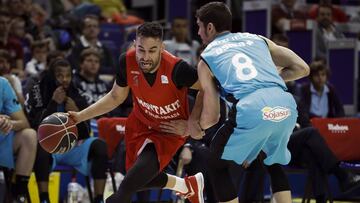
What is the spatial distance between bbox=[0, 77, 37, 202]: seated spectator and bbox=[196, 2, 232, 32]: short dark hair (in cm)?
274

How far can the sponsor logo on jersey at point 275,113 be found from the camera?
5832mm

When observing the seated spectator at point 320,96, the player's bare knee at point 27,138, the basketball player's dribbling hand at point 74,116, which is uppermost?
the basketball player's dribbling hand at point 74,116

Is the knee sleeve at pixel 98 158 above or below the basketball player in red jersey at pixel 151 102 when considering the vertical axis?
below

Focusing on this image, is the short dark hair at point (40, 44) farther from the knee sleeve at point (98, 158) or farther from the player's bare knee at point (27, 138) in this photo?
the player's bare knee at point (27, 138)

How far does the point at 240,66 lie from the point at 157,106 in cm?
88

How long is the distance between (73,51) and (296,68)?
5.66 metres

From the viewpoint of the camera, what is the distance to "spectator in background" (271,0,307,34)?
41.4 ft

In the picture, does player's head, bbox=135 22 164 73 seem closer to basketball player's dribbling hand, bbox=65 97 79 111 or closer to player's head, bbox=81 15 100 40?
basketball player's dribbling hand, bbox=65 97 79 111

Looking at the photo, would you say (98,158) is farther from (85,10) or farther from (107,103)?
(85,10)

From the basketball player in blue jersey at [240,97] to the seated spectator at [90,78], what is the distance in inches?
150

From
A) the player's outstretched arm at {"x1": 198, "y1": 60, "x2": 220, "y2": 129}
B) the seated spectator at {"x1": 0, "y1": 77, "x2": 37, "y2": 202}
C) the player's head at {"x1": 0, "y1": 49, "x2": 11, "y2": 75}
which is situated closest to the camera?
the player's outstretched arm at {"x1": 198, "y1": 60, "x2": 220, "y2": 129}

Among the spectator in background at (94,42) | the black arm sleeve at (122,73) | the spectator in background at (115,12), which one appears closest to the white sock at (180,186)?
the black arm sleeve at (122,73)

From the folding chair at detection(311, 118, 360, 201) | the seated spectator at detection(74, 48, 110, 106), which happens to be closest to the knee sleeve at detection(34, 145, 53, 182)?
the seated spectator at detection(74, 48, 110, 106)

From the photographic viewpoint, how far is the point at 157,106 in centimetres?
655
